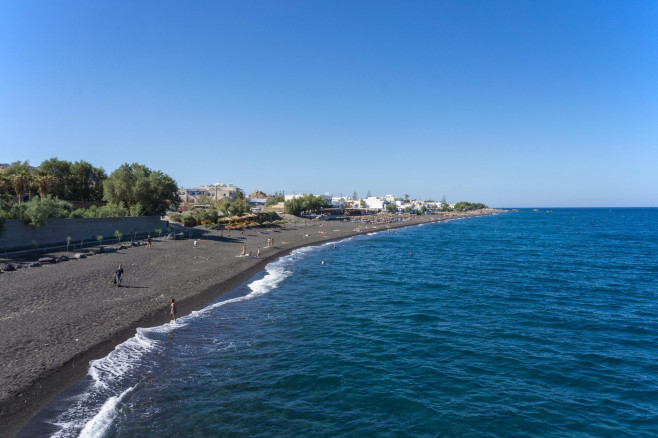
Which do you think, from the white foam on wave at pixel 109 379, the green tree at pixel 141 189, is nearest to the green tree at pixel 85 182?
the green tree at pixel 141 189

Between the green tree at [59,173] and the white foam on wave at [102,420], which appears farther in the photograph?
the green tree at [59,173]

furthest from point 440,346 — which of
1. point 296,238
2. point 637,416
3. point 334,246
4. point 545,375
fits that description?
point 296,238

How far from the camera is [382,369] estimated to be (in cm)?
1468

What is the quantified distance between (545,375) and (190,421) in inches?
532

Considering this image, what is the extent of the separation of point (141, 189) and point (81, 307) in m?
35.1

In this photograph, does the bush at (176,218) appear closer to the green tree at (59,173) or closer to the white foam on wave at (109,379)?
the green tree at (59,173)

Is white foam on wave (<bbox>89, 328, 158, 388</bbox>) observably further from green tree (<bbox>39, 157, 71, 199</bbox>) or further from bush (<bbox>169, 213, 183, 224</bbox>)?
bush (<bbox>169, 213, 183, 224</bbox>)

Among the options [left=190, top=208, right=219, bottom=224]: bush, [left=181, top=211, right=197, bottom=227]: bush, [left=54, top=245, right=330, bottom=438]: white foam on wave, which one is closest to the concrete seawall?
[left=181, top=211, right=197, bottom=227]: bush

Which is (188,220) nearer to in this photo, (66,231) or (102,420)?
(66,231)

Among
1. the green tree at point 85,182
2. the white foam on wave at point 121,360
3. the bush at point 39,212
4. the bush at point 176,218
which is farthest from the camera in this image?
the bush at point 176,218

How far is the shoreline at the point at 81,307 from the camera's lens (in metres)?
11.8

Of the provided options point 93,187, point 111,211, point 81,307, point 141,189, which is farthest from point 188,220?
point 81,307

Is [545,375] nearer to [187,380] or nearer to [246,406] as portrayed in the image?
[246,406]

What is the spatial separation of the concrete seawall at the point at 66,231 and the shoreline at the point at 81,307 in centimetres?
584
